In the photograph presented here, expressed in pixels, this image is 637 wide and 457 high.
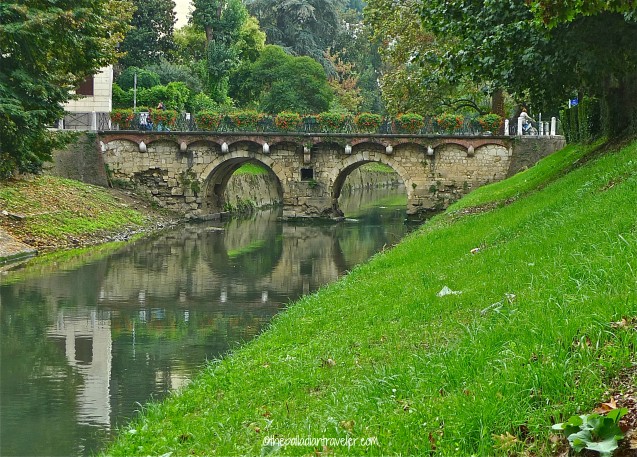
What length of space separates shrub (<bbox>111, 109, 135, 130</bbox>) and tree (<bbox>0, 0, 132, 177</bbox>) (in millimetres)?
13956

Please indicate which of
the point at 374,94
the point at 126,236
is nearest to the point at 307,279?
the point at 126,236

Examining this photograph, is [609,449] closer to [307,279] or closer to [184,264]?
[307,279]

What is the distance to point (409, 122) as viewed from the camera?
41.9 metres

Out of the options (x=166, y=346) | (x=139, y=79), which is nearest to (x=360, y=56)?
(x=139, y=79)

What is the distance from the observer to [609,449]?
15.4ft

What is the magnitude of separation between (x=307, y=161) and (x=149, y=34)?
20900 millimetres

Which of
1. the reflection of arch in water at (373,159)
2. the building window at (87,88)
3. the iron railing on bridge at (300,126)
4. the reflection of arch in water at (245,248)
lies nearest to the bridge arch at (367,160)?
the reflection of arch in water at (373,159)

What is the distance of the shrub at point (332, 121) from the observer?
141 ft

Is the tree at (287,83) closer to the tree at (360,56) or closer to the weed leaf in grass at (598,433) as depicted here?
the tree at (360,56)

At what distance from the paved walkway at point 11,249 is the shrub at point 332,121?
19.8 meters

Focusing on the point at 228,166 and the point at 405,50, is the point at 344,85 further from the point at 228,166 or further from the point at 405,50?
the point at 405,50

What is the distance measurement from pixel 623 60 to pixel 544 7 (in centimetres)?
724

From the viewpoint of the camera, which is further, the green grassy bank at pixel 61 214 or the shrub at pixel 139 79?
the shrub at pixel 139 79

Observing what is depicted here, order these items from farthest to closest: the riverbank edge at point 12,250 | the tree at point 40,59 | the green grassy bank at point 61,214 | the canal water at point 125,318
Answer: the green grassy bank at point 61,214
the tree at point 40,59
the riverbank edge at point 12,250
the canal water at point 125,318
